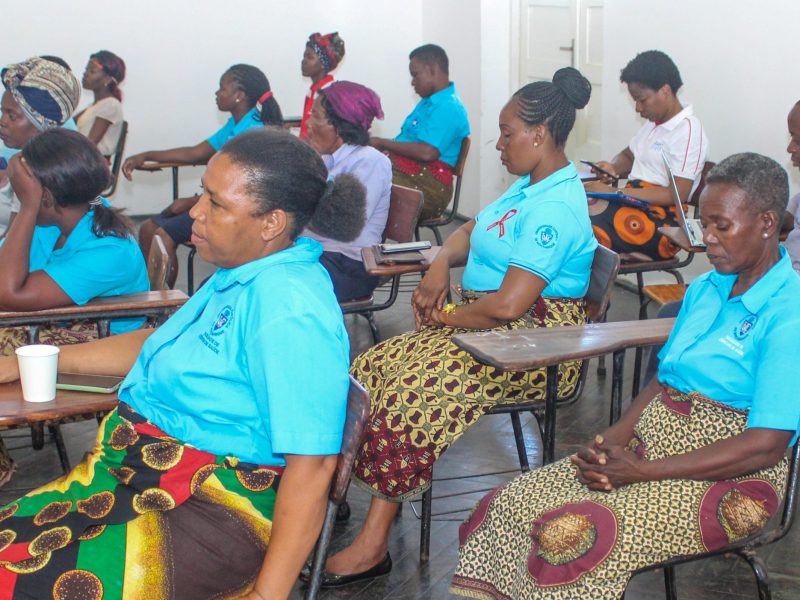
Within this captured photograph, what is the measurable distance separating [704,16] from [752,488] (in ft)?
11.8

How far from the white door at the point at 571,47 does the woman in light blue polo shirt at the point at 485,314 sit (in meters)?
3.43

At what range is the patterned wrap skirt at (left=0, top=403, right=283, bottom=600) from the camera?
166 cm

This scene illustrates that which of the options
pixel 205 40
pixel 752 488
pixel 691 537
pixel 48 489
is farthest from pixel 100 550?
pixel 205 40

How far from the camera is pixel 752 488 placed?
2041 millimetres

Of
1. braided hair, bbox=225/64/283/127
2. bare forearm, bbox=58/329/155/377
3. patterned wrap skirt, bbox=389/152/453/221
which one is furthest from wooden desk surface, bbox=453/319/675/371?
braided hair, bbox=225/64/283/127

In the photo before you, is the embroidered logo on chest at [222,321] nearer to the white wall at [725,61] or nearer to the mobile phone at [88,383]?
the mobile phone at [88,383]

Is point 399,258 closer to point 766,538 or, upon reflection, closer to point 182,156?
point 766,538

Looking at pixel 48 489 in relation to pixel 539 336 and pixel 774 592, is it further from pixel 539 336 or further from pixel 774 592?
pixel 774 592

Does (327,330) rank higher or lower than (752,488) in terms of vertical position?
higher

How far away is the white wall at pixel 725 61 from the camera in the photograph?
4.63 metres

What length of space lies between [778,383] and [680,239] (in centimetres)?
182

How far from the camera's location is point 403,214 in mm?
4152

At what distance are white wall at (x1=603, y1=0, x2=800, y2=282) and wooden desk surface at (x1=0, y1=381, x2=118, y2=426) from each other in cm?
355

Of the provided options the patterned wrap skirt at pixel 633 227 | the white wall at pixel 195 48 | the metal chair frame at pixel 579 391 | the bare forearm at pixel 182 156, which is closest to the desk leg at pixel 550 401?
the metal chair frame at pixel 579 391
